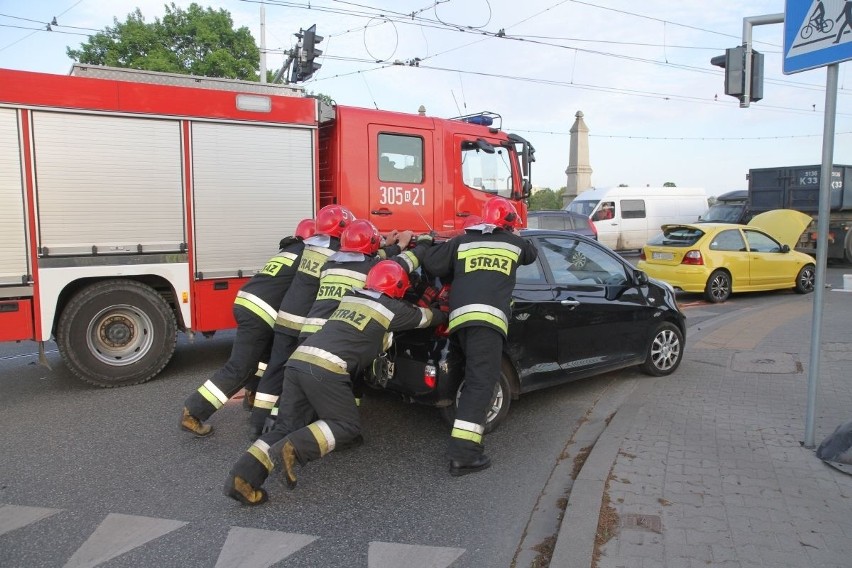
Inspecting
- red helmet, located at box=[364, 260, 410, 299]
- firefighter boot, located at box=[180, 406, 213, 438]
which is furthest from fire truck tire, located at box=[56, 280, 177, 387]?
red helmet, located at box=[364, 260, 410, 299]

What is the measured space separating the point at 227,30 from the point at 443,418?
2594 cm

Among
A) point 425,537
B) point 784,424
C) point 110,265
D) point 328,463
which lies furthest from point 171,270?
point 784,424

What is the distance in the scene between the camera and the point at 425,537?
359 centimetres

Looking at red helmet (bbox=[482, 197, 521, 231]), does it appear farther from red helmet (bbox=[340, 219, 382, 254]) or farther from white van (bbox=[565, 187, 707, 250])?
white van (bbox=[565, 187, 707, 250])

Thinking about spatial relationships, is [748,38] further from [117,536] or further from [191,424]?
[117,536]

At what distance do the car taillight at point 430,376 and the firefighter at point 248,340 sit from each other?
1351 mm

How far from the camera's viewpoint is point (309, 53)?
14.5 m

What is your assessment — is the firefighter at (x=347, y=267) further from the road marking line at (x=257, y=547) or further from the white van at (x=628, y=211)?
the white van at (x=628, y=211)

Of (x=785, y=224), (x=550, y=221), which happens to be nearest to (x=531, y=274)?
(x=550, y=221)

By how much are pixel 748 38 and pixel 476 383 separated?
5988 mm

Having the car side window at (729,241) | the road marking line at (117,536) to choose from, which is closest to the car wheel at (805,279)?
the car side window at (729,241)

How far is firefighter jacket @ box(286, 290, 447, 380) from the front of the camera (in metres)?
4.05

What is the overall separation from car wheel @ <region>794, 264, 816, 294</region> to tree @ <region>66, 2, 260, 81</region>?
803 inches

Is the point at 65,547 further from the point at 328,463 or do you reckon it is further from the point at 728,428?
the point at 728,428
